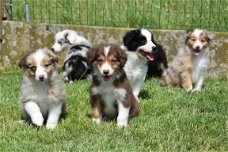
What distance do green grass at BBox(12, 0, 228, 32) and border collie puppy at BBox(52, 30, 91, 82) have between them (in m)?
1.00

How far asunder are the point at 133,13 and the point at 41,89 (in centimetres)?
504

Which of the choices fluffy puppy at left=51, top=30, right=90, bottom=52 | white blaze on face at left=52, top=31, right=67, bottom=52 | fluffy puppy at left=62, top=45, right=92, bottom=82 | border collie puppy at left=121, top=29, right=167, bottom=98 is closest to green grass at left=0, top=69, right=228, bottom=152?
border collie puppy at left=121, top=29, right=167, bottom=98

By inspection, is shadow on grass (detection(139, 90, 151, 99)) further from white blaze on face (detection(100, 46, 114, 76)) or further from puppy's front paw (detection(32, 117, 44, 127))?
puppy's front paw (detection(32, 117, 44, 127))

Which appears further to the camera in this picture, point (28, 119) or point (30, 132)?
point (28, 119)

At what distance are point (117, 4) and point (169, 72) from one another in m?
2.54

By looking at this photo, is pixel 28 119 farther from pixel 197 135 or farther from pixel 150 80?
pixel 150 80

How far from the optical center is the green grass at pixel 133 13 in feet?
33.5

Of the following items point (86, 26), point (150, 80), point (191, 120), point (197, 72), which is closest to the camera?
point (191, 120)

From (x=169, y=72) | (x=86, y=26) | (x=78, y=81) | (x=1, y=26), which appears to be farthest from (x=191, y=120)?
(x=1, y=26)

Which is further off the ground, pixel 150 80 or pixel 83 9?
pixel 83 9

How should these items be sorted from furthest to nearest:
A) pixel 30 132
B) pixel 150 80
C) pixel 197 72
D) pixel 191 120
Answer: pixel 150 80, pixel 197 72, pixel 191 120, pixel 30 132

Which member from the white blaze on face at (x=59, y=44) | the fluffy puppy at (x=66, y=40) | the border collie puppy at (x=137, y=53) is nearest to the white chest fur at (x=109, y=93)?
the border collie puppy at (x=137, y=53)

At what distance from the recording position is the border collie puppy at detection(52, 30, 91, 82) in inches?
361

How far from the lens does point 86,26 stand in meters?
10.4
